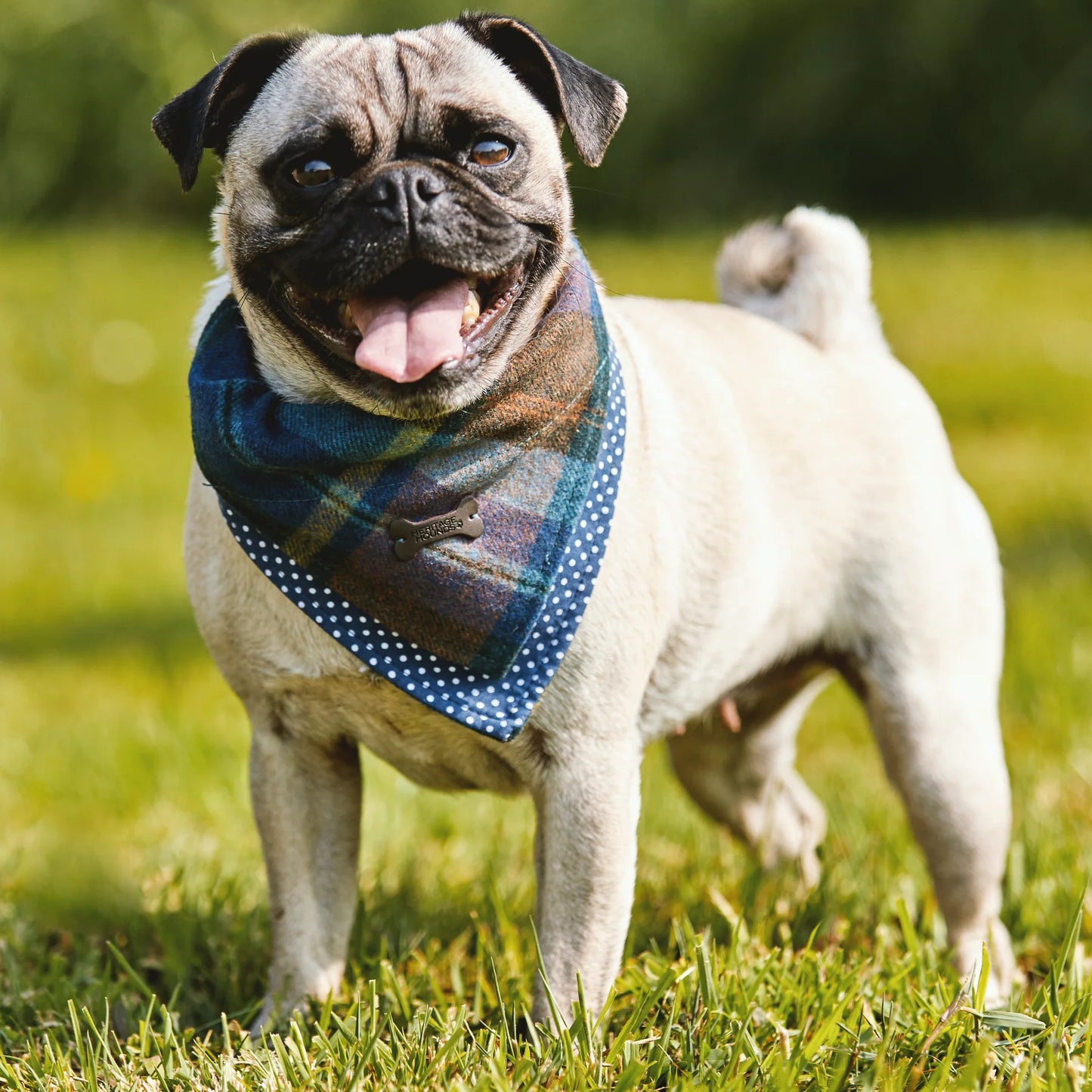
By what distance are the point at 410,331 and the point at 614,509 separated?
51cm

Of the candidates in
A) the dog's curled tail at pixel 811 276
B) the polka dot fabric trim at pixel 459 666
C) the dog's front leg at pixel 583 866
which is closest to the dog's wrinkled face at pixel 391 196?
the polka dot fabric trim at pixel 459 666

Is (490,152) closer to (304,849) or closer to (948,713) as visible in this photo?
(304,849)

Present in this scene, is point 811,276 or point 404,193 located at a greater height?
point 404,193

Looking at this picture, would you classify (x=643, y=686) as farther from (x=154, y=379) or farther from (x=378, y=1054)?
(x=154, y=379)

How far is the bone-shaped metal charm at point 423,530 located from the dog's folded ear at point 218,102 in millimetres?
705

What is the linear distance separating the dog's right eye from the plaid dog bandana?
38cm

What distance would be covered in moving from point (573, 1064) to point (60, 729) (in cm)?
314

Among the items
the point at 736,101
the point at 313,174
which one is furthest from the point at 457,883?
the point at 736,101

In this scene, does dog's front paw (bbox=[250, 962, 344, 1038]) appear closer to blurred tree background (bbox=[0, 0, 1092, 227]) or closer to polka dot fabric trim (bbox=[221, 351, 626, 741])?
polka dot fabric trim (bbox=[221, 351, 626, 741])

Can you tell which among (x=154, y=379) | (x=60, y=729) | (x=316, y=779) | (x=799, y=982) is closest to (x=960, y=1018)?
(x=799, y=982)

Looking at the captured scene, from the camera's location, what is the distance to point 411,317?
8.32 feet

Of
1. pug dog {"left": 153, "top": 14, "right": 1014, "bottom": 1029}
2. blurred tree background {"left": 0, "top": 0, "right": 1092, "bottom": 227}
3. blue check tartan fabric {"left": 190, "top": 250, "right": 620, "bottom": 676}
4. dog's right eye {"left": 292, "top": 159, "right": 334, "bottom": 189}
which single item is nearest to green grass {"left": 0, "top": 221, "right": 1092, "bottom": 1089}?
pug dog {"left": 153, "top": 14, "right": 1014, "bottom": 1029}

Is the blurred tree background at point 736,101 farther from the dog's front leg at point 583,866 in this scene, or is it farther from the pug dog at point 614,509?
the dog's front leg at point 583,866

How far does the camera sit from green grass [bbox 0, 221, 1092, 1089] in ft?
8.26
